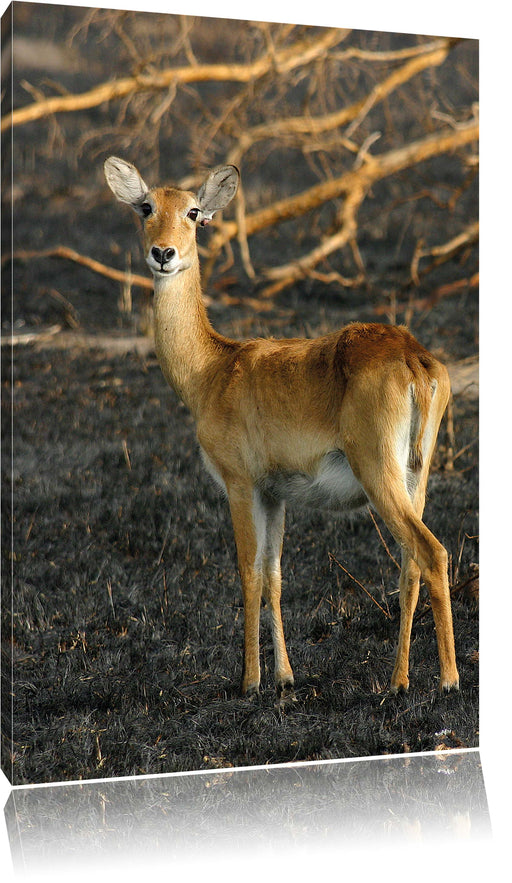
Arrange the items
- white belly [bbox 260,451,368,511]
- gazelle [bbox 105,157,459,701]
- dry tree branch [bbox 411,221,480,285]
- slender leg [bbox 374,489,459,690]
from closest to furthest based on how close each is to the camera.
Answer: slender leg [bbox 374,489,459,690] < gazelle [bbox 105,157,459,701] < white belly [bbox 260,451,368,511] < dry tree branch [bbox 411,221,480,285]

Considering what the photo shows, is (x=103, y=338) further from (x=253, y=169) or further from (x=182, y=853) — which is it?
(x=182, y=853)

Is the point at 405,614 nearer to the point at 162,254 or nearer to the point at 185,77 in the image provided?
the point at 162,254

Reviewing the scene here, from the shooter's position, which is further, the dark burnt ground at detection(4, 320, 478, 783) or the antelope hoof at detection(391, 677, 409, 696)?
the antelope hoof at detection(391, 677, 409, 696)

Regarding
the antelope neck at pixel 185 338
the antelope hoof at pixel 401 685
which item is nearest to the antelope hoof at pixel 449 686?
the antelope hoof at pixel 401 685

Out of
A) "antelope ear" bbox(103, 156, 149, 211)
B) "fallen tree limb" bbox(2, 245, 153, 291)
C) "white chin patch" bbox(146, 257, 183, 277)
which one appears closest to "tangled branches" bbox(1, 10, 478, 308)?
"fallen tree limb" bbox(2, 245, 153, 291)

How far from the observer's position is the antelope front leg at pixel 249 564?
6.04 meters

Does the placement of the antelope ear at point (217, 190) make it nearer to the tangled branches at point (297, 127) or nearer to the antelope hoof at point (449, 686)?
the tangled branches at point (297, 127)

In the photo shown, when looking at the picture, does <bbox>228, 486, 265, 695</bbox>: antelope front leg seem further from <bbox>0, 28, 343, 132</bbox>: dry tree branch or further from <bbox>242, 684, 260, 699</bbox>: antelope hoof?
<bbox>0, 28, 343, 132</bbox>: dry tree branch

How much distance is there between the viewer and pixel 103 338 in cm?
888

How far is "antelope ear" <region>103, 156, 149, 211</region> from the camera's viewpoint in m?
6.08

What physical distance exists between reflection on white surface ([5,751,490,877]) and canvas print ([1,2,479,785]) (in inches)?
6.7

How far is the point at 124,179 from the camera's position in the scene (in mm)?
6082

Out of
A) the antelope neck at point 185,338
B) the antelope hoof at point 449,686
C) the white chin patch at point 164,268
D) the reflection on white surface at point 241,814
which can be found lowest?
the reflection on white surface at point 241,814

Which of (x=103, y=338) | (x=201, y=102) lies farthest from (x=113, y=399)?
(x=201, y=102)
